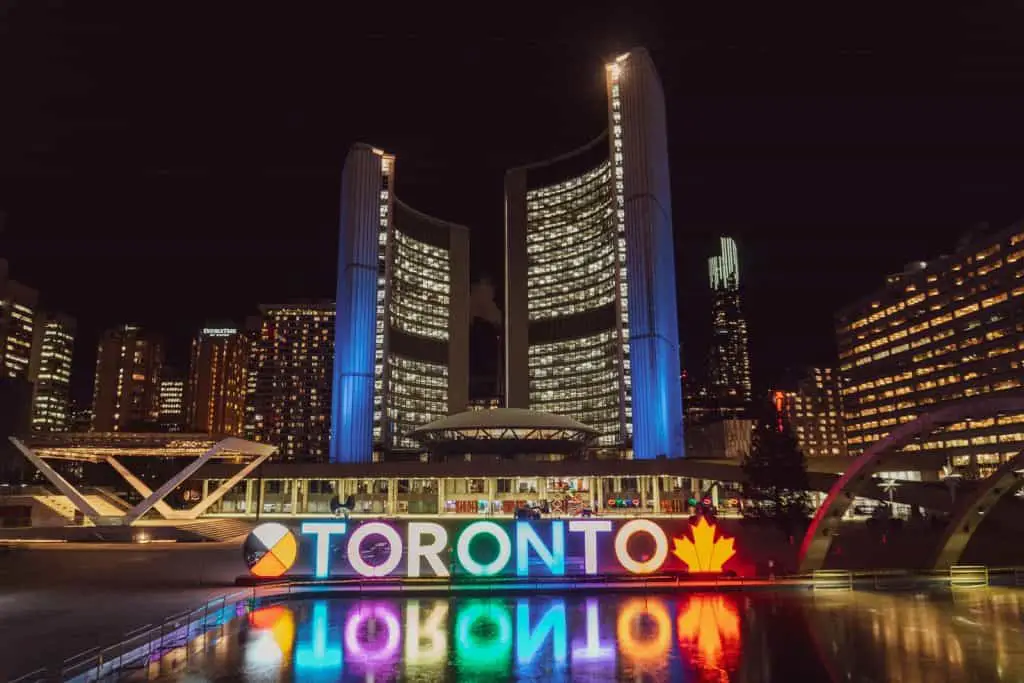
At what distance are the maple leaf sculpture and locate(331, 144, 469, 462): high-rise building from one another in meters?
98.9

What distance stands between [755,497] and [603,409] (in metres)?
93.3

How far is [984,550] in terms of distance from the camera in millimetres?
34000

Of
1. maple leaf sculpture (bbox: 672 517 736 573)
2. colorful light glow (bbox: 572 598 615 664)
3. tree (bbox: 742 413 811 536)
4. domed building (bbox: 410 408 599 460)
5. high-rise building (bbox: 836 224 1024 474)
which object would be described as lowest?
colorful light glow (bbox: 572 598 615 664)

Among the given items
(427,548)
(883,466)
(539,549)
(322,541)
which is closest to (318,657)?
(427,548)

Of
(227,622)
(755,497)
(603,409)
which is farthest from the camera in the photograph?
(603,409)

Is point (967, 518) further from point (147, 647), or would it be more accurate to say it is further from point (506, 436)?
point (506, 436)

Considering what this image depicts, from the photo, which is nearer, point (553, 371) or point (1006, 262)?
point (1006, 262)

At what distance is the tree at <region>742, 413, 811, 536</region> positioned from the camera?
44.1 meters

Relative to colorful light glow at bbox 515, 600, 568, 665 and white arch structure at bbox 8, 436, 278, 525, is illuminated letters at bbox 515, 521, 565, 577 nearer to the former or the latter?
colorful light glow at bbox 515, 600, 568, 665

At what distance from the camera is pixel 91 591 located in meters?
24.5

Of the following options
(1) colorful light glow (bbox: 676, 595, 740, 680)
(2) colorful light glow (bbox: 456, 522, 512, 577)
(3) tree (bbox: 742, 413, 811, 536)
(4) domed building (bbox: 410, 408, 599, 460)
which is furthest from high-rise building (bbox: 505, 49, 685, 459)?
(1) colorful light glow (bbox: 676, 595, 740, 680)

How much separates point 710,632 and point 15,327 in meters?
221

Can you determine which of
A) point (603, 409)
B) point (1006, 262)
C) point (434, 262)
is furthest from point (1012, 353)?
point (434, 262)

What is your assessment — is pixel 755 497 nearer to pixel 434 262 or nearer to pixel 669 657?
pixel 669 657
